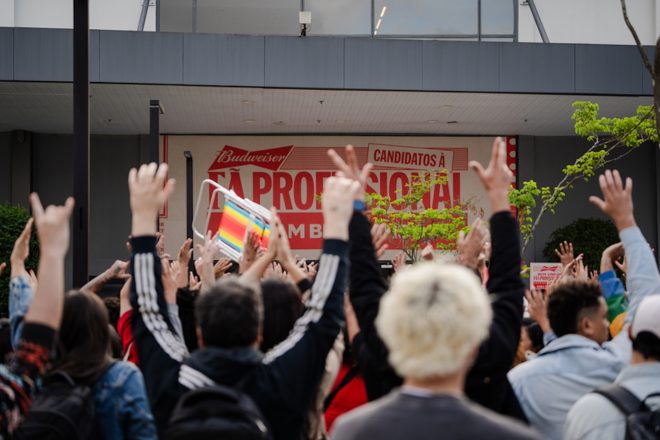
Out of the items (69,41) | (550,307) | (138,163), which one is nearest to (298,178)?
(138,163)

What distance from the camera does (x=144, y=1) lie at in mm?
25391

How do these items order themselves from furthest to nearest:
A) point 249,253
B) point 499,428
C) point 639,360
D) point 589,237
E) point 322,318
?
point 589,237 → point 249,253 → point 639,360 → point 322,318 → point 499,428

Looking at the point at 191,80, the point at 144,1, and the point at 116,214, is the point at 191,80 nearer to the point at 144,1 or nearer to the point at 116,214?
the point at 144,1

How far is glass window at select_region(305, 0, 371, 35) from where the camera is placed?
25.0 m

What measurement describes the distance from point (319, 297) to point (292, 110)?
72.3 feet

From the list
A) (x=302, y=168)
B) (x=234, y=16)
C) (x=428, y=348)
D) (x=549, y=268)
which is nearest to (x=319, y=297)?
(x=428, y=348)

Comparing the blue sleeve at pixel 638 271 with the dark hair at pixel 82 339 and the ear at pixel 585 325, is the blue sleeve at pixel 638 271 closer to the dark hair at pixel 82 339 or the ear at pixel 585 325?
the ear at pixel 585 325

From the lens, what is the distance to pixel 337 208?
353cm

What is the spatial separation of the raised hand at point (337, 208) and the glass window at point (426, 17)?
73.0 feet

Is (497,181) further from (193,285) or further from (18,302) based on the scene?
(193,285)

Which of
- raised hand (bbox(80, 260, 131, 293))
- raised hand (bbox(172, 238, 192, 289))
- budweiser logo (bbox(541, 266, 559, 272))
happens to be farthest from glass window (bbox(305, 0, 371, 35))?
raised hand (bbox(80, 260, 131, 293))

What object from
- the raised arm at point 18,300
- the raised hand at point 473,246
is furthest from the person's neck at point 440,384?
the raised hand at point 473,246

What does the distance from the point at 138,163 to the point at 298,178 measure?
538 cm

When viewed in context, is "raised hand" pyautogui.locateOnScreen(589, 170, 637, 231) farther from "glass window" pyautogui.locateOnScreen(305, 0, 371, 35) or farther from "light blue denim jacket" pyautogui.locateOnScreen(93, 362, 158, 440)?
"glass window" pyautogui.locateOnScreen(305, 0, 371, 35)
